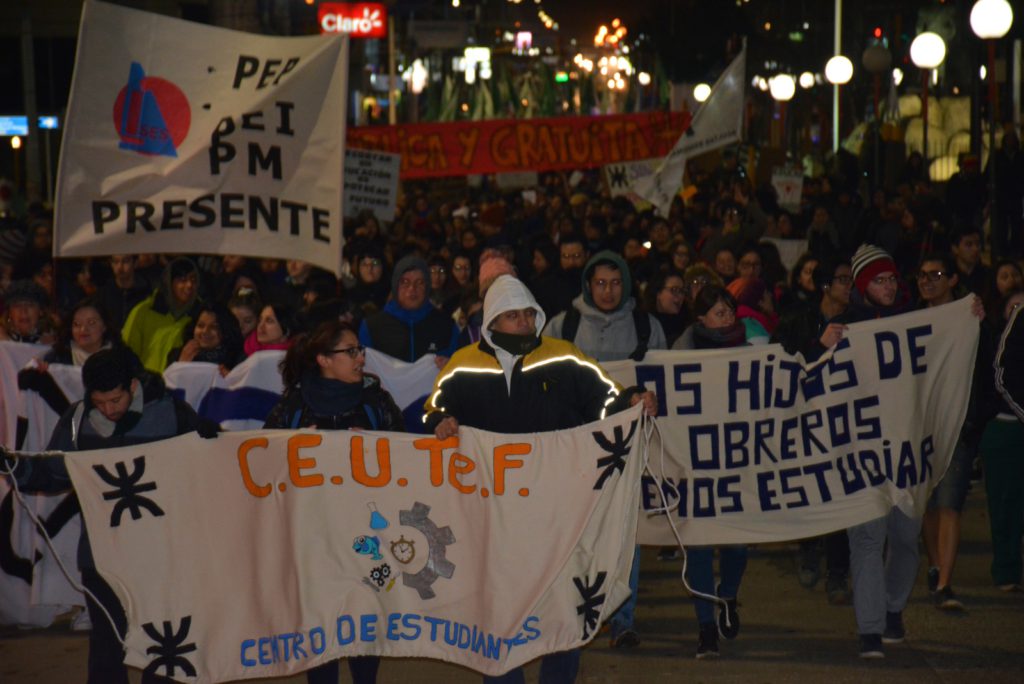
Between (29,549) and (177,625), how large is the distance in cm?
208

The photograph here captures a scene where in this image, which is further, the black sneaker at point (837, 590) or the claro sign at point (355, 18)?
the claro sign at point (355, 18)

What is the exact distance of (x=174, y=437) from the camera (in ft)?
18.9

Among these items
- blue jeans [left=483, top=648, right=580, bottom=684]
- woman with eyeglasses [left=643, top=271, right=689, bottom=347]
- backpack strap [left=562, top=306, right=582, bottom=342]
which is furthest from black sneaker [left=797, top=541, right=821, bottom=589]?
blue jeans [left=483, top=648, right=580, bottom=684]

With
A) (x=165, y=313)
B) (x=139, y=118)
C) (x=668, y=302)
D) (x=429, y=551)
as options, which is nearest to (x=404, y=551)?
(x=429, y=551)

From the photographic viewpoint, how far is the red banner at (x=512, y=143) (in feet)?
58.0

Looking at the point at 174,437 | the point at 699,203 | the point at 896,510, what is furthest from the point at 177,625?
the point at 699,203

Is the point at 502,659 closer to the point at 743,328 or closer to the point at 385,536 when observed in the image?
the point at 385,536

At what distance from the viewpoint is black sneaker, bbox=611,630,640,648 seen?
7180 millimetres

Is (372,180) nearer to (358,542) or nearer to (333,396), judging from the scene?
(333,396)

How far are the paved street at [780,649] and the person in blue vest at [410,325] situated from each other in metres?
1.84

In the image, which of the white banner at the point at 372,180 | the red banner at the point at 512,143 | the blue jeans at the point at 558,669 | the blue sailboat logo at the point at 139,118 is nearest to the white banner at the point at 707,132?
the red banner at the point at 512,143

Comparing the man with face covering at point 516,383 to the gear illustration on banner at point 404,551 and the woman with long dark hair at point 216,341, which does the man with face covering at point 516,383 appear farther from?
the woman with long dark hair at point 216,341

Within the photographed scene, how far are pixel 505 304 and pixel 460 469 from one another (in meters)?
0.65

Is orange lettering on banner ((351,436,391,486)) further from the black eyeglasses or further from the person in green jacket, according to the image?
the person in green jacket
